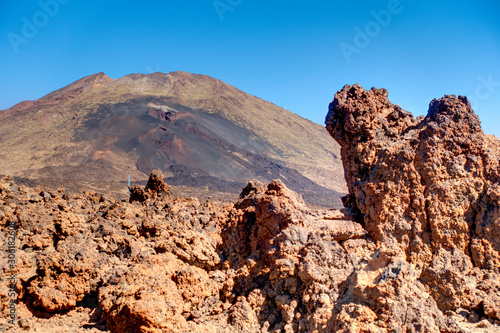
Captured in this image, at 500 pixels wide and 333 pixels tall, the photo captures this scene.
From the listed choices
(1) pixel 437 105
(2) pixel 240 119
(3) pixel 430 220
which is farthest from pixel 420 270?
(2) pixel 240 119

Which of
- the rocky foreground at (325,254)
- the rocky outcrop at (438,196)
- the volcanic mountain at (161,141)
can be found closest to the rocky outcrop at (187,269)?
the rocky foreground at (325,254)

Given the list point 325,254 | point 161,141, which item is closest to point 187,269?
point 325,254

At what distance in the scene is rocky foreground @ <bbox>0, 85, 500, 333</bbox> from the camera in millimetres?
4078

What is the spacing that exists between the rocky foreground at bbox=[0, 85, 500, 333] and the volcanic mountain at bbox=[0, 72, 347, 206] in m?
23.2

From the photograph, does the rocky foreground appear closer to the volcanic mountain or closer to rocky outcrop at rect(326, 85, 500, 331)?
rocky outcrop at rect(326, 85, 500, 331)

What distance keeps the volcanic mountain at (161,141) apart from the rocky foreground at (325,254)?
23.2m

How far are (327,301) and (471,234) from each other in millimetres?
1994

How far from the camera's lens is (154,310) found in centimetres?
407

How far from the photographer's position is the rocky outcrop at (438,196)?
15.3 feet

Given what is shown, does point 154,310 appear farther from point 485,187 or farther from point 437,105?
point 437,105

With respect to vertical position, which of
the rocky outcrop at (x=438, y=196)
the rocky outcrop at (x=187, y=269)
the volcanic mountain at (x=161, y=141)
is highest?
the volcanic mountain at (x=161, y=141)

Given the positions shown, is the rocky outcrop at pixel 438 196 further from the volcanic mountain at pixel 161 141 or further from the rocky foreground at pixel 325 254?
the volcanic mountain at pixel 161 141

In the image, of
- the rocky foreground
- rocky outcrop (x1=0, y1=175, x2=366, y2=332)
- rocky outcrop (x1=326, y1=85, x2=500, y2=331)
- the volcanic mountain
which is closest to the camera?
the rocky foreground

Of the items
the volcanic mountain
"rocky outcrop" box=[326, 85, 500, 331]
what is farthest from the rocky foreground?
the volcanic mountain
